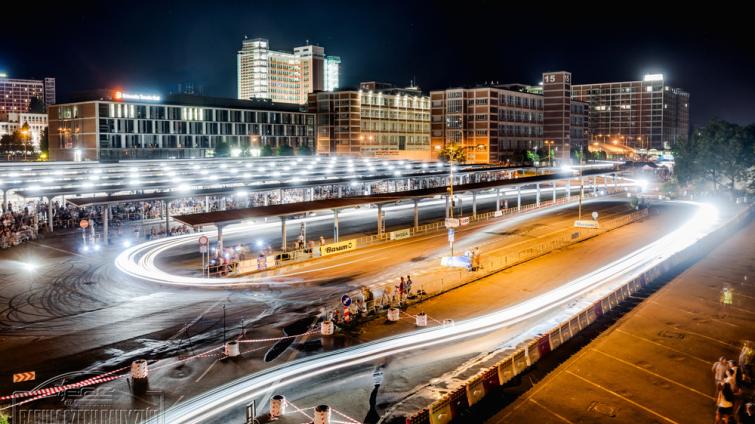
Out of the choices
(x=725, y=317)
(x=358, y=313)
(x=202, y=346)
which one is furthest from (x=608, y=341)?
(x=202, y=346)

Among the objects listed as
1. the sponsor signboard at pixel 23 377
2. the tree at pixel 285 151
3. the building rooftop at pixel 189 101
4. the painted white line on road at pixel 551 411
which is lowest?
the sponsor signboard at pixel 23 377

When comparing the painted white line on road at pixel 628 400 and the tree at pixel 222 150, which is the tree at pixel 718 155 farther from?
the painted white line on road at pixel 628 400

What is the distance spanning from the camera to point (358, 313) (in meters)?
27.5

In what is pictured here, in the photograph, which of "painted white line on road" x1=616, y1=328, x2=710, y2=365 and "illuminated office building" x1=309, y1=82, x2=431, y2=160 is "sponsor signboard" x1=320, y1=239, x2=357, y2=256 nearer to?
"painted white line on road" x1=616, y1=328, x2=710, y2=365

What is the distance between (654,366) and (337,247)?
26590 millimetres

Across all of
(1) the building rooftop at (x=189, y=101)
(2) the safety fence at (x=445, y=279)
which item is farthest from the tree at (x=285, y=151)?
(2) the safety fence at (x=445, y=279)

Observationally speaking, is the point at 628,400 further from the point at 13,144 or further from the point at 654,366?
the point at 13,144

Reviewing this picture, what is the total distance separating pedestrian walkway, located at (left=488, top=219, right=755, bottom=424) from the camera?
17234 mm

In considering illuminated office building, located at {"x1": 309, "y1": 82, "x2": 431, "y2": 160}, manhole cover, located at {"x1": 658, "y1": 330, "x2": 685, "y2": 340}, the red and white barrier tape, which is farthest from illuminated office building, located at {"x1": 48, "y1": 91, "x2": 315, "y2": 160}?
manhole cover, located at {"x1": 658, "y1": 330, "x2": 685, "y2": 340}

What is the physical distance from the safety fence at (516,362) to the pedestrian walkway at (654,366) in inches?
37.7

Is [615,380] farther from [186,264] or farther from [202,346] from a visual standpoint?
[186,264]

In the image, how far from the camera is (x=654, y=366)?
69.1ft

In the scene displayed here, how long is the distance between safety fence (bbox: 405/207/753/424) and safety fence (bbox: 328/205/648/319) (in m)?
8.21

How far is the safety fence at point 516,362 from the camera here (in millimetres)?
16266
